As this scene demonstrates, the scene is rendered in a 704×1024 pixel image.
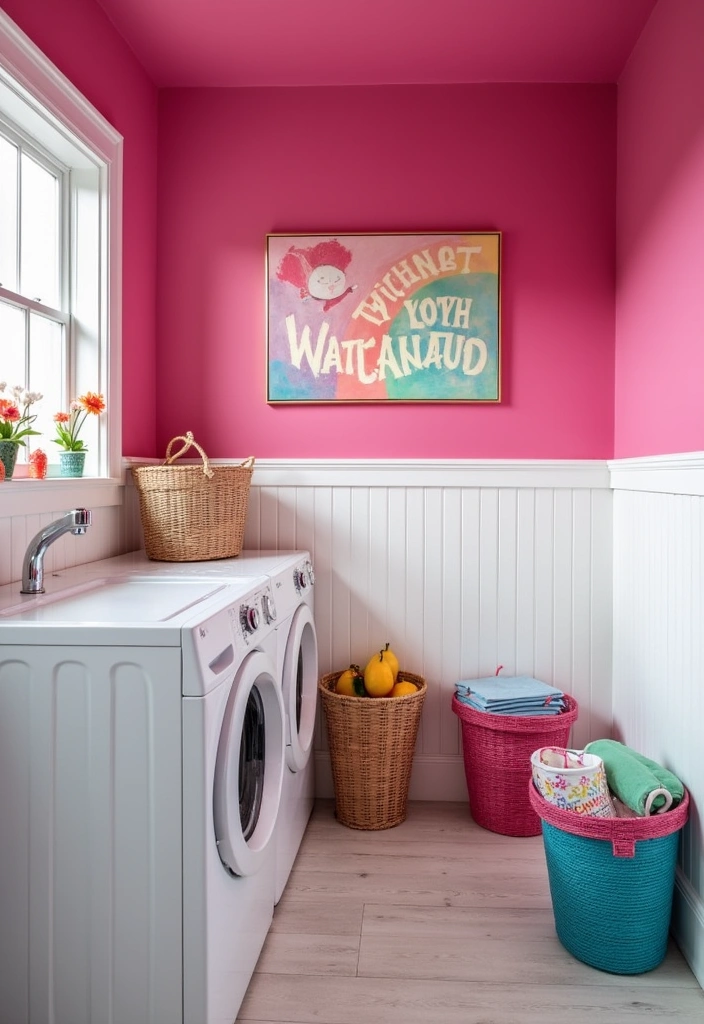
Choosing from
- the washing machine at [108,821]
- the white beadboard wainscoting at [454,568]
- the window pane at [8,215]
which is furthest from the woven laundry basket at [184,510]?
the washing machine at [108,821]

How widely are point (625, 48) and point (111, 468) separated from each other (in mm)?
2117

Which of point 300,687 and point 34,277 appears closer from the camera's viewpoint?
point 34,277

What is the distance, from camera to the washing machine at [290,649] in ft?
6.76

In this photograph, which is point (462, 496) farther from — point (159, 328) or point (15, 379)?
point (15, 379)

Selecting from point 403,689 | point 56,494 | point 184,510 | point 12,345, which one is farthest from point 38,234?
point 403,689

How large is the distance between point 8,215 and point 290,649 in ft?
4.55

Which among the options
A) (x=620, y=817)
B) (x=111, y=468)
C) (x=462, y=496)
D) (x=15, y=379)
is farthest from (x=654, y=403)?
(x=15, y=379)

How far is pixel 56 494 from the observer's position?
6.84 feet

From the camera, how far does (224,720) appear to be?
1437 mm

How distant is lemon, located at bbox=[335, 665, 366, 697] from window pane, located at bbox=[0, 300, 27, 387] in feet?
4.39

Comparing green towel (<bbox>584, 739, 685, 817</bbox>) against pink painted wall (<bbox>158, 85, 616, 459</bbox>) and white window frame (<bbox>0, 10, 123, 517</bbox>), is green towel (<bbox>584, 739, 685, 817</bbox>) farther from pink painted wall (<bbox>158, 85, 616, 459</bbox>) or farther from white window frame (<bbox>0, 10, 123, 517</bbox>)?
white window frame (<bbox>0, 10, 123, 517</bbox>)

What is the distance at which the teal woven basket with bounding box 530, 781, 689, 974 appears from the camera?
1.77 m

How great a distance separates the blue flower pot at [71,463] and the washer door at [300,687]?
30.1 inches

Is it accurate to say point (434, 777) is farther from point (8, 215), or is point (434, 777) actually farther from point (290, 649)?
point (8, 215)
